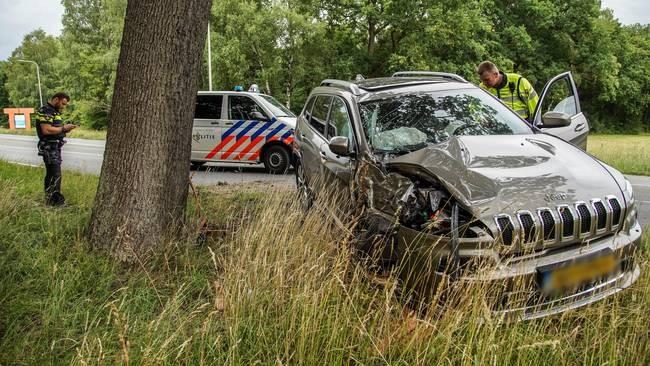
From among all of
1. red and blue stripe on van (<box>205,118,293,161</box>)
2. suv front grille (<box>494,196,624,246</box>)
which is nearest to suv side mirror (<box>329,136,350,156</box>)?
suv front grille (<box>494,196,624,246</box>)

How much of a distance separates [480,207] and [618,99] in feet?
165

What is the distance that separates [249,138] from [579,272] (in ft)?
28.6

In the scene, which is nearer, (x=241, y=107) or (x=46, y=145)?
(x=46, y=145)

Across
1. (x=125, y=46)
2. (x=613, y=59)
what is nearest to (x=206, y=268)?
(x=125, y=46)

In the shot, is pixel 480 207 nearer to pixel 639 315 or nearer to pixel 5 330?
pixel 639 315

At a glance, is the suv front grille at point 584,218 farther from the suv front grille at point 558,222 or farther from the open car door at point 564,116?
the open car door at point 564,116

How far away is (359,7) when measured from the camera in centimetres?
2847

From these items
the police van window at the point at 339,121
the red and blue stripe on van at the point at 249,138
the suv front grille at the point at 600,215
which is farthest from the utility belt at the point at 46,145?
the suv front grille at the point at 600,215

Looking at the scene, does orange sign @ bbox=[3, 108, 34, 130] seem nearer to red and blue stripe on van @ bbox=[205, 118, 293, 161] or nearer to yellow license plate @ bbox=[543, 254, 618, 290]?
red and blue stripe on van @ bbox=[205, 118, 293, 161]

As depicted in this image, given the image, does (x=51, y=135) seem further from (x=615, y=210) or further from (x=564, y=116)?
(x=615, y=210)

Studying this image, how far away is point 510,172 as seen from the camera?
312cm

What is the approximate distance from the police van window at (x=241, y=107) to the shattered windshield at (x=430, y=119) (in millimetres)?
6663

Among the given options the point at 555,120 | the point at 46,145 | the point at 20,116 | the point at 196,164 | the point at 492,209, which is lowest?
the point at 20,116

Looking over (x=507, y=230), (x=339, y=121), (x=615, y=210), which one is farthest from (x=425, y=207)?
(x=339, y=121)
